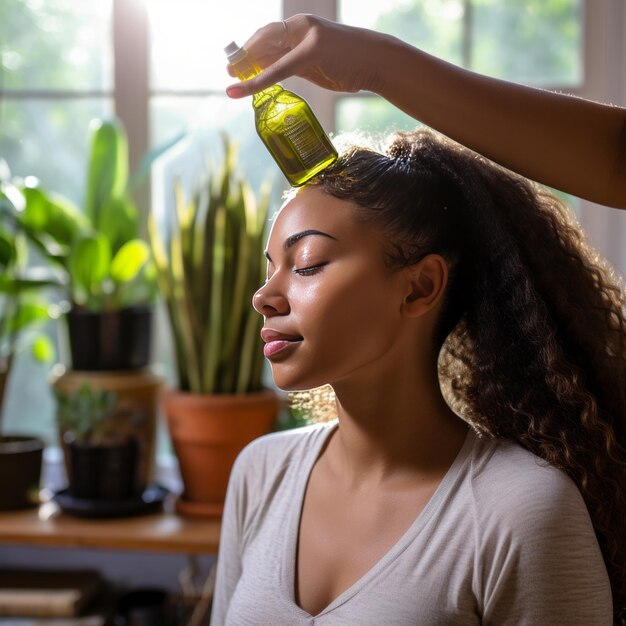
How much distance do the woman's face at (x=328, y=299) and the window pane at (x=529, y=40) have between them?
59.5 inches

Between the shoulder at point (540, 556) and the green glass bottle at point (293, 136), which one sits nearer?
the shoulder at point (540, 556)

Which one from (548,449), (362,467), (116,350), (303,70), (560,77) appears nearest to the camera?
(303,70)

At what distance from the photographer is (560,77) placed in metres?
2.56

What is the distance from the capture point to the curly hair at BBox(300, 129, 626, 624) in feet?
3.91

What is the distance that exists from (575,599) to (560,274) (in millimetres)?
422

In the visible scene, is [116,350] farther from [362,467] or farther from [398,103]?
[398,103]

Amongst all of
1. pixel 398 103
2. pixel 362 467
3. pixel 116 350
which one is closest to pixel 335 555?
pixel 362 467

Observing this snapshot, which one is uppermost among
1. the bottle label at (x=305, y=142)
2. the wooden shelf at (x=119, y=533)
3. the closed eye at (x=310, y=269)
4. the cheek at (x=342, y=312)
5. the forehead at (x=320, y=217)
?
the bottle label at (x=305, y=142)

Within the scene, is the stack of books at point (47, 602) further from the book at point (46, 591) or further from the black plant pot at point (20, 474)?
the black plant pot at point (20, 474)

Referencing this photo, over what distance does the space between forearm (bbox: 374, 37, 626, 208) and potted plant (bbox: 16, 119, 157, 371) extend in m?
1.39

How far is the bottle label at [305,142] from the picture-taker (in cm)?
119

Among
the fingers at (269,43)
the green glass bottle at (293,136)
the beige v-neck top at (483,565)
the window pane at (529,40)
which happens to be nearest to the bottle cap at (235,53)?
the fingers at (269,43)

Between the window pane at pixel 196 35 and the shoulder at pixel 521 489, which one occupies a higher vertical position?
the window pane at pixel 196 35

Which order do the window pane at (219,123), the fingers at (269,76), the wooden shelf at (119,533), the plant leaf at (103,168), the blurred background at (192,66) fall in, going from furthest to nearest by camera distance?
the window pane at (219,123) < the blurred background at (192,66) < the plant leaf at (103,168) < the wooden shelf at (119,533) < the fingers at (269,76)
